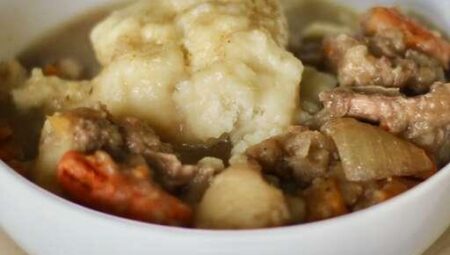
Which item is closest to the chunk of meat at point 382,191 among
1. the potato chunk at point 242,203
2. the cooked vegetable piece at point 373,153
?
the cooked vegetable piece at point 373,153

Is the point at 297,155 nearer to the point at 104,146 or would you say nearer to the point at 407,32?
the point at 104,146

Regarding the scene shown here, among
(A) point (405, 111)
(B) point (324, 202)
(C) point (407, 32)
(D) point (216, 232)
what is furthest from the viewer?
(C) point (407, 32)

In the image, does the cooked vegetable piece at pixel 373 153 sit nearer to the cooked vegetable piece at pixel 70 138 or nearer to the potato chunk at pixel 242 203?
the potato chunk at pixel 242 203

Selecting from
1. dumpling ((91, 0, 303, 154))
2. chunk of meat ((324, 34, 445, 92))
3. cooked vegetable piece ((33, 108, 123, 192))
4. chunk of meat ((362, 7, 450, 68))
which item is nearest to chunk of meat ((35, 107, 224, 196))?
cooked vegetable piece ((33, 108, 123, 192))

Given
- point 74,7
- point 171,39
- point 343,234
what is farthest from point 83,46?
point 343,234

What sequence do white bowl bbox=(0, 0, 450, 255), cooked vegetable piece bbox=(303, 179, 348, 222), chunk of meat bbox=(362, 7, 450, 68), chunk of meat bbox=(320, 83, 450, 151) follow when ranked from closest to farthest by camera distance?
white bowl bbox=(0, 0, 450, 255) < cooked vegetable piece bbox=(303, 179, 348, 222) < chunk of meat bbox=(320, 83, 450, 151) < chunk of meat bbox=(362, 7, 450, 68)

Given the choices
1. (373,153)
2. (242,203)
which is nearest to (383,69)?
(373,153)

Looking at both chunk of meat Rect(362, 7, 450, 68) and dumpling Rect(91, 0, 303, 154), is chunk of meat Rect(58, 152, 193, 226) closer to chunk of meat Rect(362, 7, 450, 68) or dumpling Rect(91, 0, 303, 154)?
dumpling Rect(91, 0, 303, 154)
